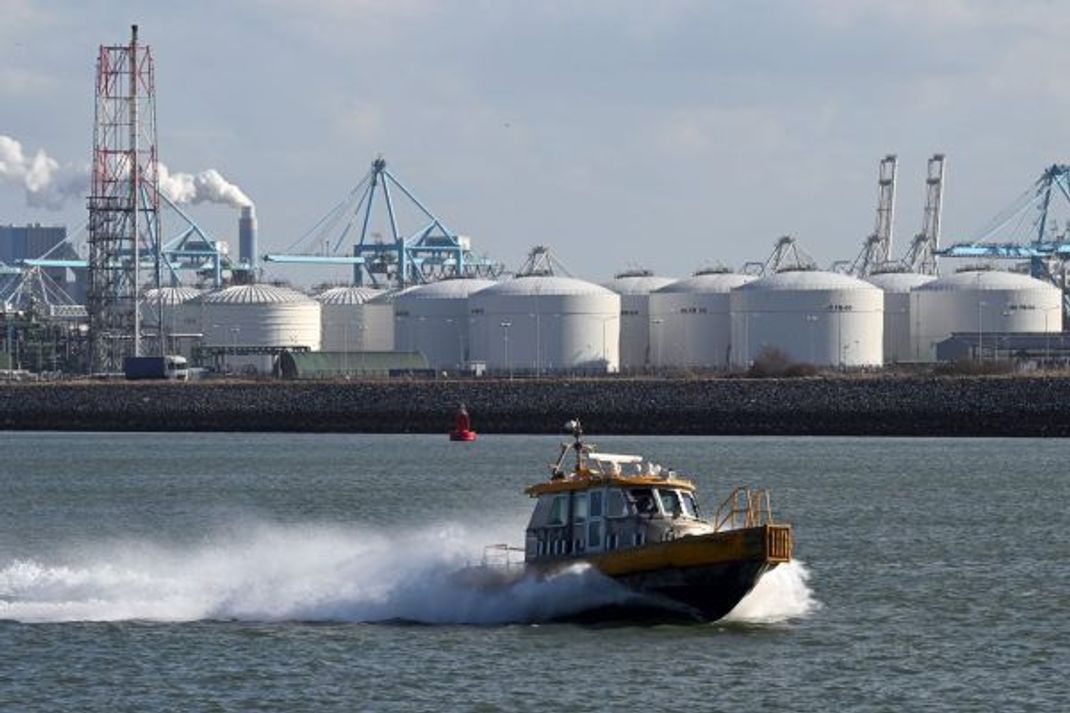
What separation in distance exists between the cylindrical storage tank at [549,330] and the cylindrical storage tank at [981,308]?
21.8 m

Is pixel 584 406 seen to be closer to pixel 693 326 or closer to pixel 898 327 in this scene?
pixel 693 326

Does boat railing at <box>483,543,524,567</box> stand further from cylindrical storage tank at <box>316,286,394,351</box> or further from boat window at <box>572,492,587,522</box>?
cylindrical storage tank at <box>316,286,394,351</box>

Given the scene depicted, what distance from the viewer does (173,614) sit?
4206 centimetres

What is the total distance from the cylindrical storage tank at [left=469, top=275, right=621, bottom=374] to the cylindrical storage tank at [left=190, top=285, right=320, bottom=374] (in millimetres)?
21831

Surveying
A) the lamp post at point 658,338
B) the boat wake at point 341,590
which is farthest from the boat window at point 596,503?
the lamp post at point 658,338

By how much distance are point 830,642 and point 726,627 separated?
165 cm

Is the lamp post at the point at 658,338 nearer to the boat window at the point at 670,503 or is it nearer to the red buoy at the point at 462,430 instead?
the red buoy at the point at 462,430

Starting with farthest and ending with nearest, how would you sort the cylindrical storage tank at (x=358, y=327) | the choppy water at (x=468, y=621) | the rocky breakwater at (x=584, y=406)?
the cylindrical storage tank at (x=358, y=327)
the rocky breakwater at (x=584, y=406)
the choppy water at (x=468, y=621)

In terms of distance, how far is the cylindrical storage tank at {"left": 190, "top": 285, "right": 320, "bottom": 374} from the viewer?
188 metres

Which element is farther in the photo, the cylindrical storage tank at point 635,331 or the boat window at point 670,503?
the cylindrical storage tank at point 635,331

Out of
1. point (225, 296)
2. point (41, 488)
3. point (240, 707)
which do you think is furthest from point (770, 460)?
point (225, 296)

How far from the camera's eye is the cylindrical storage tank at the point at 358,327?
A: 192875 mm

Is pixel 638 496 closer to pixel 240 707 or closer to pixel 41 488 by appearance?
pixel 240 707

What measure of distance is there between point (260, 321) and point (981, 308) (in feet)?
180
